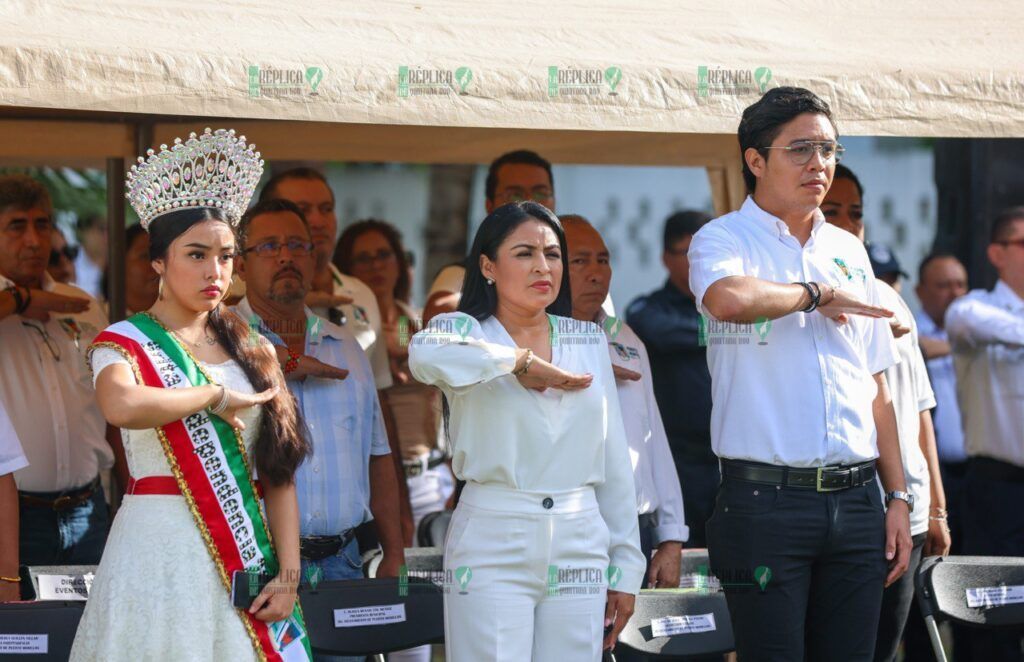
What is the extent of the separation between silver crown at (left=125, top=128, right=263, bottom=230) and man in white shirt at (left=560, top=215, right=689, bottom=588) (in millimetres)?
1216

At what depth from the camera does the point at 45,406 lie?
15.9 ft

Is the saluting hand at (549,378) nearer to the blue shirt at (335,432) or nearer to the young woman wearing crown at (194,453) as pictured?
the young woman wearing crown at (194,453)

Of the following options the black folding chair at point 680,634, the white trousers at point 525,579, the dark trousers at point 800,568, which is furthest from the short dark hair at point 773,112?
the black folding chair at point 680,634

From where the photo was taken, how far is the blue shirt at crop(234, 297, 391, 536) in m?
4.25

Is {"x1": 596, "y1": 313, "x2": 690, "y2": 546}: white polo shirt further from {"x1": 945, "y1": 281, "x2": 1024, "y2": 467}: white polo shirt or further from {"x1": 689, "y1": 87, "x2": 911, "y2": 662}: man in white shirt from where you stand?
{"x1": 945, "y1": 281, "x2": 1024, "y2": 467}: white polo shirt

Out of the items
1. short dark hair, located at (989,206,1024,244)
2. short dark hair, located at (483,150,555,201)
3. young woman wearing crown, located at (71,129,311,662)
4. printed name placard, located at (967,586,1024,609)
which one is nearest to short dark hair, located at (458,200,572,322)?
young woman wearing crown, located at (71,129,311,662)

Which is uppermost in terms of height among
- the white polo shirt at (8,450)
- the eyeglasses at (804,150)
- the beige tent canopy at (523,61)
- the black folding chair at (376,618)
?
the beige tent canopy at (523,61)

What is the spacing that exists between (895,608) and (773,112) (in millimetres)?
1621

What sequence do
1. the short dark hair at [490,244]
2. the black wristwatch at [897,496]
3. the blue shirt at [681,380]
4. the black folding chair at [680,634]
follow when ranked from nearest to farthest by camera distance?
the short dark hair at [490,244] < the black wristwatch at [897,496] < the black folding chair at [680,634] < the blue shirt at [681,380]

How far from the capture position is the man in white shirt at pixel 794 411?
3.65m

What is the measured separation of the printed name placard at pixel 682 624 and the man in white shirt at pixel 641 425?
24 centimetres

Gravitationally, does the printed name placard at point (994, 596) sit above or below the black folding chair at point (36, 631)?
below

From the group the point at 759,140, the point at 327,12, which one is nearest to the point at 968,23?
the point at 759,140

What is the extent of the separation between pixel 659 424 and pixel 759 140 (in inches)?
44.6
